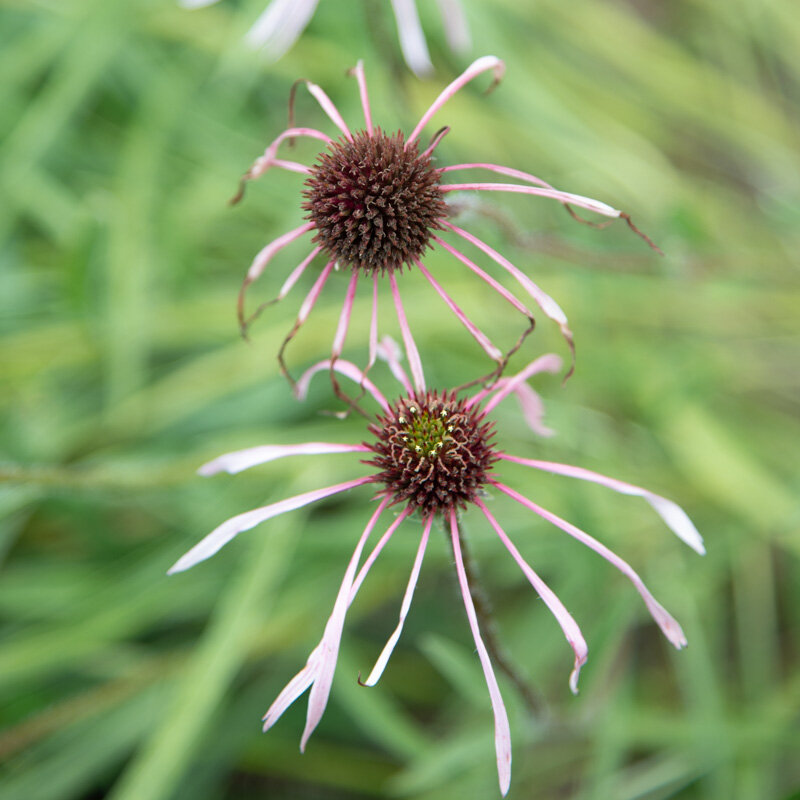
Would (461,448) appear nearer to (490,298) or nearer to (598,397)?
(490,298)

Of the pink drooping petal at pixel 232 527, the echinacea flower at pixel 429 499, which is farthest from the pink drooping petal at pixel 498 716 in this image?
the pink drooping petal at pixel 232 527

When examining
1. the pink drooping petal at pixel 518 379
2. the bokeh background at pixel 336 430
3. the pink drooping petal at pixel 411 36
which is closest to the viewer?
the pink drooping petal at pixel 518 379

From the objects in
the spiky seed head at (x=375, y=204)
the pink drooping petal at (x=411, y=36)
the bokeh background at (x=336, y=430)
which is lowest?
the bokeh background at (x=336, y=430)

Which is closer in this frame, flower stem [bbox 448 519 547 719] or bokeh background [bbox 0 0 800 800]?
flower stem [bbox 448 519 547 719]

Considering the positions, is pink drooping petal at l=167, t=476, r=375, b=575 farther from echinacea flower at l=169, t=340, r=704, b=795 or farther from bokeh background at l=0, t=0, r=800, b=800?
bokeh background at l=0, t=0, r=800, b=800

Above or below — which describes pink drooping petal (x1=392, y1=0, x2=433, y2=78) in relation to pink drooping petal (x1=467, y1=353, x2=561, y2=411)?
above

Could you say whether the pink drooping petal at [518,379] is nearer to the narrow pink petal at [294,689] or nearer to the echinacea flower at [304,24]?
the narrow pink petal at [294,689]

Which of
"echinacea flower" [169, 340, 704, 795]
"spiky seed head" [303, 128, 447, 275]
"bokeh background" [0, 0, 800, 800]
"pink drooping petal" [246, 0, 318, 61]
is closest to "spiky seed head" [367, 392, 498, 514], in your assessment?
"echinacea flower" [169, 340, 704, 795]

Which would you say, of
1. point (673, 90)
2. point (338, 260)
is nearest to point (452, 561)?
point (338, 260)
